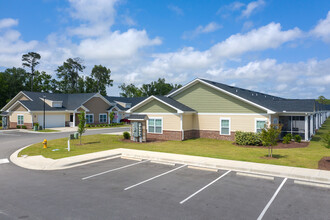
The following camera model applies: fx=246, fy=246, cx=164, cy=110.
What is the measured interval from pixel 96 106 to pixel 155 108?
25563 mm

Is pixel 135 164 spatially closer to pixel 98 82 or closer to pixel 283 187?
pixel 283 187

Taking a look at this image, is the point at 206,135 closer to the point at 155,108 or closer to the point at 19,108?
the point at 155,108

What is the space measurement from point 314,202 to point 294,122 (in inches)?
766

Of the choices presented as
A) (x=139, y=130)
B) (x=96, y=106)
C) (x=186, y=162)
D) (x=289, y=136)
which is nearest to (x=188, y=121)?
(x=139, y=130)

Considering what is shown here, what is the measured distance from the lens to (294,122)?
2622cm

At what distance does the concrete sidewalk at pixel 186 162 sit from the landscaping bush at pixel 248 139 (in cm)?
866

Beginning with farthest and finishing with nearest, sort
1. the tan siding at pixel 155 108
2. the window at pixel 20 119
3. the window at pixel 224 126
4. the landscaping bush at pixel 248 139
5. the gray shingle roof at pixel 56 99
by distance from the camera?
the window at pixel 20 119 → the gray shingle roof at pixel 56 99 → the tan siding at pixel 155 108 → the window at pixel 224 126 → the landscaping bush at pixel 248 139

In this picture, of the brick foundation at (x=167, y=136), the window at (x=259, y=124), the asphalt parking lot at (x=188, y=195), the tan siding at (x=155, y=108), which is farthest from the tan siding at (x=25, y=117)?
the window at (x=259, y=124)

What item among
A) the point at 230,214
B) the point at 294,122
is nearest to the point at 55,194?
the point at 230,214

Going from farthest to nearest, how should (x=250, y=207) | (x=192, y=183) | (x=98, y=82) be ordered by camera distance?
(x=98, y=82), (x=192, y=183), (x=250, y=207)

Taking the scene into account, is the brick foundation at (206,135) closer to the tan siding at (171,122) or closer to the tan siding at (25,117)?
the tan siding at (171,122)

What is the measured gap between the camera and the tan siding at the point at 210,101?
25169 mm

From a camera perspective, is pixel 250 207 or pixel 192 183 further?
pixel 192 183

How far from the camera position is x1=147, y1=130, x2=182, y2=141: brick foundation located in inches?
1031
